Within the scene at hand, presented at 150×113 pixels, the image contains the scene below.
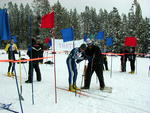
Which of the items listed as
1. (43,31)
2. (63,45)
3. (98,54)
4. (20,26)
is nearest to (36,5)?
(43,31)

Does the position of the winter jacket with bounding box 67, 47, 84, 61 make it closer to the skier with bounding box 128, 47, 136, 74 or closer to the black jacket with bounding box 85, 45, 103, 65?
the black jacket with bounding box 85, 45, 103, 65

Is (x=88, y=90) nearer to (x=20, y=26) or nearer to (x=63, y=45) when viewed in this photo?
(x=63, y=45)

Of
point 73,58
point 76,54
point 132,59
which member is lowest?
point 132,59

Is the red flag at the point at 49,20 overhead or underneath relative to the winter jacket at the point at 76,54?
overhead

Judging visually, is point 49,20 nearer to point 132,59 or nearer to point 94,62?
point 94,62

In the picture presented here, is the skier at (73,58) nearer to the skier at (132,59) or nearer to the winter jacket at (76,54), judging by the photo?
the winter jacket at (76,54)

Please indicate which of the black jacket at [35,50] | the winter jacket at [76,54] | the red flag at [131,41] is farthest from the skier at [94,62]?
the red flag at [131,41]

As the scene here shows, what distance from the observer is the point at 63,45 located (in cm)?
2317

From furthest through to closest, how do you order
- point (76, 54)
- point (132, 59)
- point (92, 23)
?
point (92, 23)
point (132, 59)
point (76, 54)

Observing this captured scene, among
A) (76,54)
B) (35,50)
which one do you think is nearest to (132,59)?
(76,54)

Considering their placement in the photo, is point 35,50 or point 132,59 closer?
point 35,50

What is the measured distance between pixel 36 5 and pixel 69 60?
4289 centimetres

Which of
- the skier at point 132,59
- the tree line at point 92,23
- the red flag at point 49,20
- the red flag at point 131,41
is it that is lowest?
the skier at point 132,59

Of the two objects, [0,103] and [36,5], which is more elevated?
[36,5]
